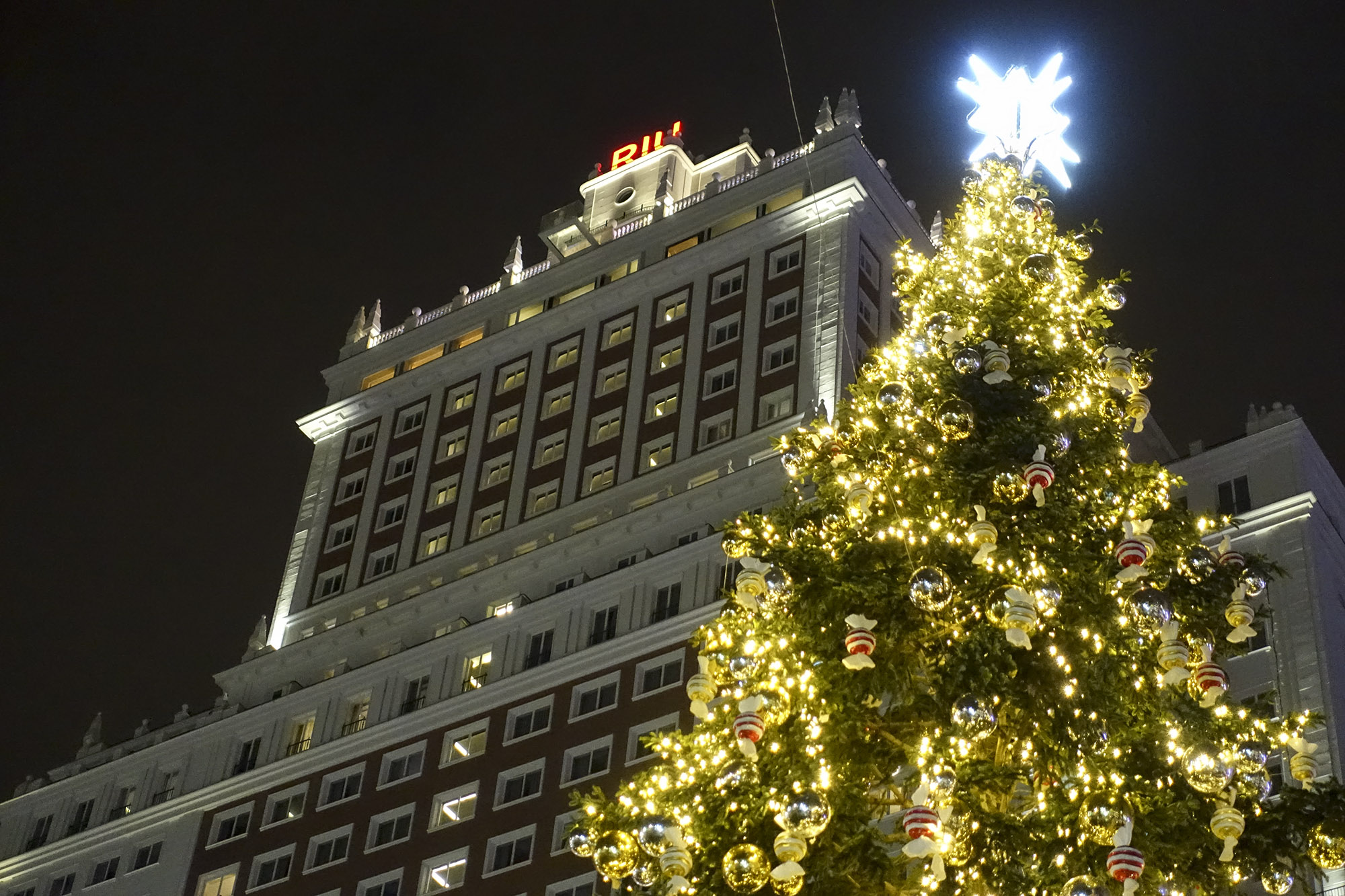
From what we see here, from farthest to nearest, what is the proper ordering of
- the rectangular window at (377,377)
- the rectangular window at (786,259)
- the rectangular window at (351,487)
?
the rectangular window at (377,377) < the rectangular window at (351,487) < the rectangular window at (786,259)

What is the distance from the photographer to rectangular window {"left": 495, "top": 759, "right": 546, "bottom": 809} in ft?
210

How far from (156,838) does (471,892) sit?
19039 mm

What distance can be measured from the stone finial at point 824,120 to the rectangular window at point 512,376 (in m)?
16.7

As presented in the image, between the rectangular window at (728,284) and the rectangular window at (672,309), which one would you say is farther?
the rectangular window at (672,309)

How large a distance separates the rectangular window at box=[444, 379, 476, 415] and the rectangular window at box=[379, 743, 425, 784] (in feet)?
61.9

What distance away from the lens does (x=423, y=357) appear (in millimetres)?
87938

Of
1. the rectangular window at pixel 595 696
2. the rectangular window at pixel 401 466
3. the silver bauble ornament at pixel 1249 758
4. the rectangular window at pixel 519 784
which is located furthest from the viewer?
the rectangular window at pixel 401 466

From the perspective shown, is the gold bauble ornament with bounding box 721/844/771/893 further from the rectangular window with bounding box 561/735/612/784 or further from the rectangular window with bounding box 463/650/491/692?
the rectangular window with bounding box 463/650/491/692

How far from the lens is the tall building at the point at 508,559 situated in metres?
65.8

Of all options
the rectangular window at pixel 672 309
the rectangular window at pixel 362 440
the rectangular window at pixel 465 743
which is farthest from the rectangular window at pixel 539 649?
the rectangular window at pixel 362 440

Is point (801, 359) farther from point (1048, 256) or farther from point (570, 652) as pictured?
point (1048, 256)

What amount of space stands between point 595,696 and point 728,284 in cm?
Result: 2090

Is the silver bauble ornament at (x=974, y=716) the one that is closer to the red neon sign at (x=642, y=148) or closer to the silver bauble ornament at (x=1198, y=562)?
the silver bauble ornament at (x=1198, y=562)

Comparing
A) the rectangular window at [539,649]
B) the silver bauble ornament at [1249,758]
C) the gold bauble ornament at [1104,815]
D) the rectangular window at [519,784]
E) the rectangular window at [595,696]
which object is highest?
the rectangular window at [539,649]
